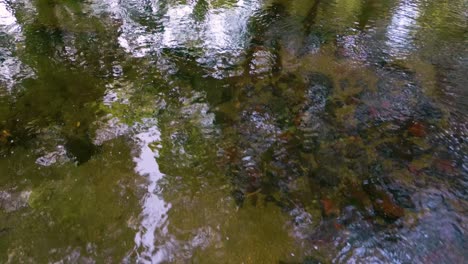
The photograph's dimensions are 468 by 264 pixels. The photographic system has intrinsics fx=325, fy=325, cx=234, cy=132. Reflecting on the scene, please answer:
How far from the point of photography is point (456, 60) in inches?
193

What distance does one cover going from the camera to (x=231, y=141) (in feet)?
11.7

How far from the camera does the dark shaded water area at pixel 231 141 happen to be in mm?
2713

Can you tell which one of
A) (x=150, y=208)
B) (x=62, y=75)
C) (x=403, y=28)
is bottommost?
(x=150, y=208)

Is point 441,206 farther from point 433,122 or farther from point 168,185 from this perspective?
point 168,185

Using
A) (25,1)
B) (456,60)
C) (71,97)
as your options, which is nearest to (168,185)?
(71,97)

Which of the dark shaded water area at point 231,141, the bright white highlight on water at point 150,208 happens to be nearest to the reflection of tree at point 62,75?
the dark shaded water area at point 231,141

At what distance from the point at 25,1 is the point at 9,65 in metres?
2.65

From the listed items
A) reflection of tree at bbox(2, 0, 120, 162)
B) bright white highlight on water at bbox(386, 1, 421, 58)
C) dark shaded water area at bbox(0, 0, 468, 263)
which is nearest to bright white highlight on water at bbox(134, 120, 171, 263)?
dark shaded water area at bbox(0, 0, 468, 263)

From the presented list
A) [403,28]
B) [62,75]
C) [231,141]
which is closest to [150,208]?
[231,141]

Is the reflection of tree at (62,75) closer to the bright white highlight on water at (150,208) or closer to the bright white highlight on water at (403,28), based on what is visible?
the bright white highlight on water at (150,208)

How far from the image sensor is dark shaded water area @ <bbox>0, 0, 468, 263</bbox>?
2.71m

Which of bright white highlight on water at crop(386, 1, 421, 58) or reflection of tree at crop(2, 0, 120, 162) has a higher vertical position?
reflection of tree at crop(2, 0, 120, 162)

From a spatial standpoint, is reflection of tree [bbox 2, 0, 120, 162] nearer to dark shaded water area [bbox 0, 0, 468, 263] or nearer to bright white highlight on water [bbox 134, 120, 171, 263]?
dark shaded water area [bbox 0, 0, 468, 263]

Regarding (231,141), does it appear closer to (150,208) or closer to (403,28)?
(150,208)
